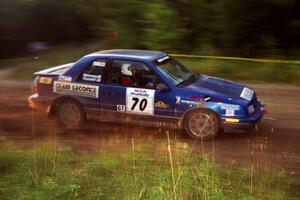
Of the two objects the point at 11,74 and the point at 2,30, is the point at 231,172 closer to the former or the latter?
the point at 11,74

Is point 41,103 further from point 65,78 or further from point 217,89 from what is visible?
point 217,89

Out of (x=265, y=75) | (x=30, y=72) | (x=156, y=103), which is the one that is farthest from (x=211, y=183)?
(x=30, y=72)

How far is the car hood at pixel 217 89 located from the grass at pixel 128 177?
1.29m

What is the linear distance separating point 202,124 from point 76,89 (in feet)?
8.40

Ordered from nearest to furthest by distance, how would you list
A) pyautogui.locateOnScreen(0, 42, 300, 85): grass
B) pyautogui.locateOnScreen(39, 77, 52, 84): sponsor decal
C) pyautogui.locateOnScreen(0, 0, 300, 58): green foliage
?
1. pyautogui.locateOnScreen(39, 77, 52, 84): sponsor decal
2. pyautogui.locateOnScreen(0, 42, 300, 85): grass
3. pyautogui.locateOnScreen(0, 0, 300, 58): green foliage

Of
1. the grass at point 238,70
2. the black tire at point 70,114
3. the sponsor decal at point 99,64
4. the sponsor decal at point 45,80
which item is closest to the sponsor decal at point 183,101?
the sponsor decal at point 99,64

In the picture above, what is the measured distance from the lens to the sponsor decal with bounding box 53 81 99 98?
9289 mm

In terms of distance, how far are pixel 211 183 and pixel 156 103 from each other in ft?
10.0

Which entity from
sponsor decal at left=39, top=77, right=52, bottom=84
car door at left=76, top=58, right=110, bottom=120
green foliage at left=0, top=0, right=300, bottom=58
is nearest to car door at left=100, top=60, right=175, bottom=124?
car door at left=76, top=58, right=110, bottom=120

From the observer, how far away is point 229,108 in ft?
28.2

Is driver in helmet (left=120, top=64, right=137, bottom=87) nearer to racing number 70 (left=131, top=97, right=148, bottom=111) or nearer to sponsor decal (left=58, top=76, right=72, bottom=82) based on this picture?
racing number 70 (left=131, top=97, right=148, bottom=111)

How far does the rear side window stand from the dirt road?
1.02m

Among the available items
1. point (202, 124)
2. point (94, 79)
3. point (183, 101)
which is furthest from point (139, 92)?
point (202, 124)

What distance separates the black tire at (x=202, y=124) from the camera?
8.65 m
